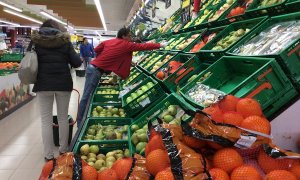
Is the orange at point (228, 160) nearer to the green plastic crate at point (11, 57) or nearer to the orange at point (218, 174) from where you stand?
the orange at point (218, 174)

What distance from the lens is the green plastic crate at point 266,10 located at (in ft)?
8.50

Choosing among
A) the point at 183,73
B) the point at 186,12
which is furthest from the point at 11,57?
the point at 183,73

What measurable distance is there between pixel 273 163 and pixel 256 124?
194 mm

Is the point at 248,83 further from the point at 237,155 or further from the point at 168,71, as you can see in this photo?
the point at 168,71

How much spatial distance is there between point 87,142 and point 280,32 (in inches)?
74.6

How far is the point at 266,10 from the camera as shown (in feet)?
9.18

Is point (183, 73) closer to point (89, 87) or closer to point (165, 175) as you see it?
point (89, 87)

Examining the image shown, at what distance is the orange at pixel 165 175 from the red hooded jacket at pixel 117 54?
11.6ft

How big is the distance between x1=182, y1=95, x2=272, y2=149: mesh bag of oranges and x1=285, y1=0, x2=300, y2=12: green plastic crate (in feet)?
3.57

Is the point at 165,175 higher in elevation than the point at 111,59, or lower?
lower

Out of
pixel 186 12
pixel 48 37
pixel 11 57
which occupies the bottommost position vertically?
pixel 11 57

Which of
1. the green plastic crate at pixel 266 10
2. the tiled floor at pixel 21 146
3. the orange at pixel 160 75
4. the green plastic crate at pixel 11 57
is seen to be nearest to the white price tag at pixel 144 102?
the orange at pixel 160 75

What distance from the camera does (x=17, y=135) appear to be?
5.32m

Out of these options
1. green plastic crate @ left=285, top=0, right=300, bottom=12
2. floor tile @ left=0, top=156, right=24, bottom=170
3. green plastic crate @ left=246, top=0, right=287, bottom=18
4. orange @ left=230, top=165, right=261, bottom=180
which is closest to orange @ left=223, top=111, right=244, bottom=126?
orange @ left=230, top=165, right=261, bottom=180
